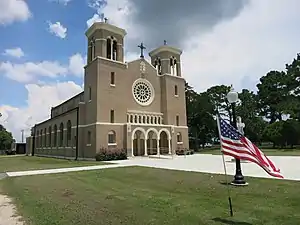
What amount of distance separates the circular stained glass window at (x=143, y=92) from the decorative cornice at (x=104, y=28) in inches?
261

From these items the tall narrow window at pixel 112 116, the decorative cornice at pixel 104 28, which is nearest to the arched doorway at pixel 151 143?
the tall narrow window at pixel 112 116

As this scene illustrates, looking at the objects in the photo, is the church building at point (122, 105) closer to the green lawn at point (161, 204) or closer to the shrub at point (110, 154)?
the shrub at point (110, 154)

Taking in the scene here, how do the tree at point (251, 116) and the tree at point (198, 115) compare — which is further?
the tree at point (251, 116)

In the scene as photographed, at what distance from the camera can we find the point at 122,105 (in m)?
30.8

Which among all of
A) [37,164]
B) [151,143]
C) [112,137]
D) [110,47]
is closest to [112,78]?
[110,47]

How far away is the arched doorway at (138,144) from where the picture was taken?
32781 mm

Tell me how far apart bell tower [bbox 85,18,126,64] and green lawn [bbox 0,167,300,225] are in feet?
80.1

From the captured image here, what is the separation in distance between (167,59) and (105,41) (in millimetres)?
10788

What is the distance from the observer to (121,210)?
595 centimetres

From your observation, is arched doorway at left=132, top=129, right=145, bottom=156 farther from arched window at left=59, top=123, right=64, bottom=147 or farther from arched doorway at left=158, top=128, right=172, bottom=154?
arched window at left=59, top=123, right=64, bottom=147

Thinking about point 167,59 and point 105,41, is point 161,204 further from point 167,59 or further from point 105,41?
point 167,59

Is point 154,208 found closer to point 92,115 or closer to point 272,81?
point 92,115

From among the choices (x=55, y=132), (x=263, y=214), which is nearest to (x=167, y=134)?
(x=55, y=132)

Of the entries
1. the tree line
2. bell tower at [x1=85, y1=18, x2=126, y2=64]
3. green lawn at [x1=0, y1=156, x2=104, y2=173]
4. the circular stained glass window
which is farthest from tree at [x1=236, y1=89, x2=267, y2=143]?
green lawn at [x1=0, y1=156, x2=104, y2=173]
